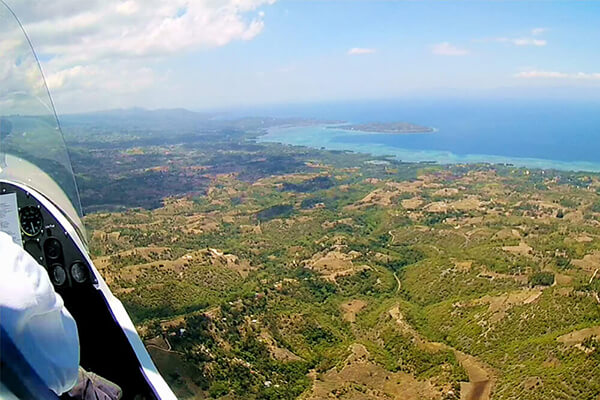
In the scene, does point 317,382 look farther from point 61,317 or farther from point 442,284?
point 61,317

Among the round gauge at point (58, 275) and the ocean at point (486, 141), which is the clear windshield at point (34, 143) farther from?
the ocean at point (486, 141)

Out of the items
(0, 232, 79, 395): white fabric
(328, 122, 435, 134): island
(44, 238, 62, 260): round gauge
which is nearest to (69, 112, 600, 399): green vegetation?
(44, 238, 62, 260): round gauge

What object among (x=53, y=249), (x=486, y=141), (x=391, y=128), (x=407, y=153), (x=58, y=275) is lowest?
(x=407, y=153)

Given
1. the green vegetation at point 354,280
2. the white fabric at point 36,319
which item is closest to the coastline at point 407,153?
the green vegetation at point 354,280

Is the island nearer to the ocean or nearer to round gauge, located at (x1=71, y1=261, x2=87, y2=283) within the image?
the ocean

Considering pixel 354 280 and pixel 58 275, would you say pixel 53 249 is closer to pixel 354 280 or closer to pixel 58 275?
pixel 58 275

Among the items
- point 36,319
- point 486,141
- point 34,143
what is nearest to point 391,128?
point 486,141

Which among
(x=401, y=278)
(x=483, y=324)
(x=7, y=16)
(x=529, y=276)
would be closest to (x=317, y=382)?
(x=483, y=324)
